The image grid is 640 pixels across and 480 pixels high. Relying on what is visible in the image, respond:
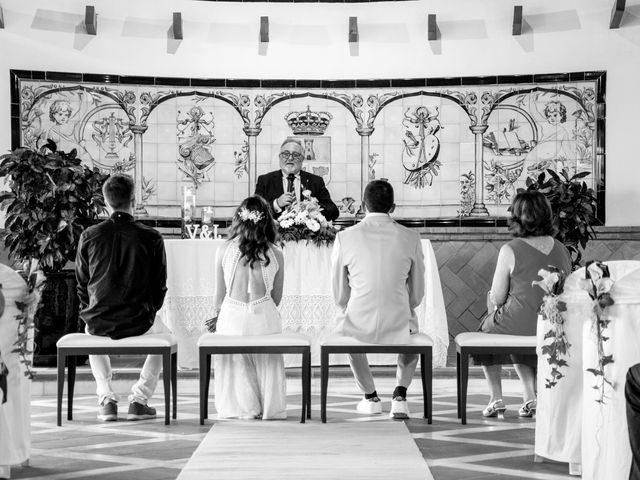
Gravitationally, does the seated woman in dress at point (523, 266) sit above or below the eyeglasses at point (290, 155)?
below

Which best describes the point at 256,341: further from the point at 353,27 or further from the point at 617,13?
the point at 617,13

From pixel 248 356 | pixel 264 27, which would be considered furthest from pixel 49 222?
pixel 264 27

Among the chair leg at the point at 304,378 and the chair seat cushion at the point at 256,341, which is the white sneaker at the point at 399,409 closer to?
the chair leg at the point at 304,378

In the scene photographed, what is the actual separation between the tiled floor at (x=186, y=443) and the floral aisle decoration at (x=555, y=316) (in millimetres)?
468

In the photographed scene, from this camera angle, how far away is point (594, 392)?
151 inches

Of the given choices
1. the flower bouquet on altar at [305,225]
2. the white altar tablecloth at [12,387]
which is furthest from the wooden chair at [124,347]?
the flower bouquet on altar at [305,225]

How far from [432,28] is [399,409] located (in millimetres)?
4390

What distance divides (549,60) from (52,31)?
4418 millimetres

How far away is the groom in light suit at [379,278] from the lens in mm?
5574

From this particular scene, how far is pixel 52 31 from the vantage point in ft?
29.3

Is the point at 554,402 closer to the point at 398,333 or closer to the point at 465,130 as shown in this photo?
the point at 398,333

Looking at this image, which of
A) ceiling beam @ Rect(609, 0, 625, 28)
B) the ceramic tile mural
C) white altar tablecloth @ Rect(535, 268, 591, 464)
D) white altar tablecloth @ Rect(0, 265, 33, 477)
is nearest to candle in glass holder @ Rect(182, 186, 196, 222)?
the ceramic tile mural

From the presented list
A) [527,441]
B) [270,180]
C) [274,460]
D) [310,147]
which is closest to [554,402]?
[527,441]

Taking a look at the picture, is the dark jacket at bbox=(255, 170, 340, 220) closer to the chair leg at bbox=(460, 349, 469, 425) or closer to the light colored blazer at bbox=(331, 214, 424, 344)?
the light colored blazer at bbox=(331, 214, 424, 344)
